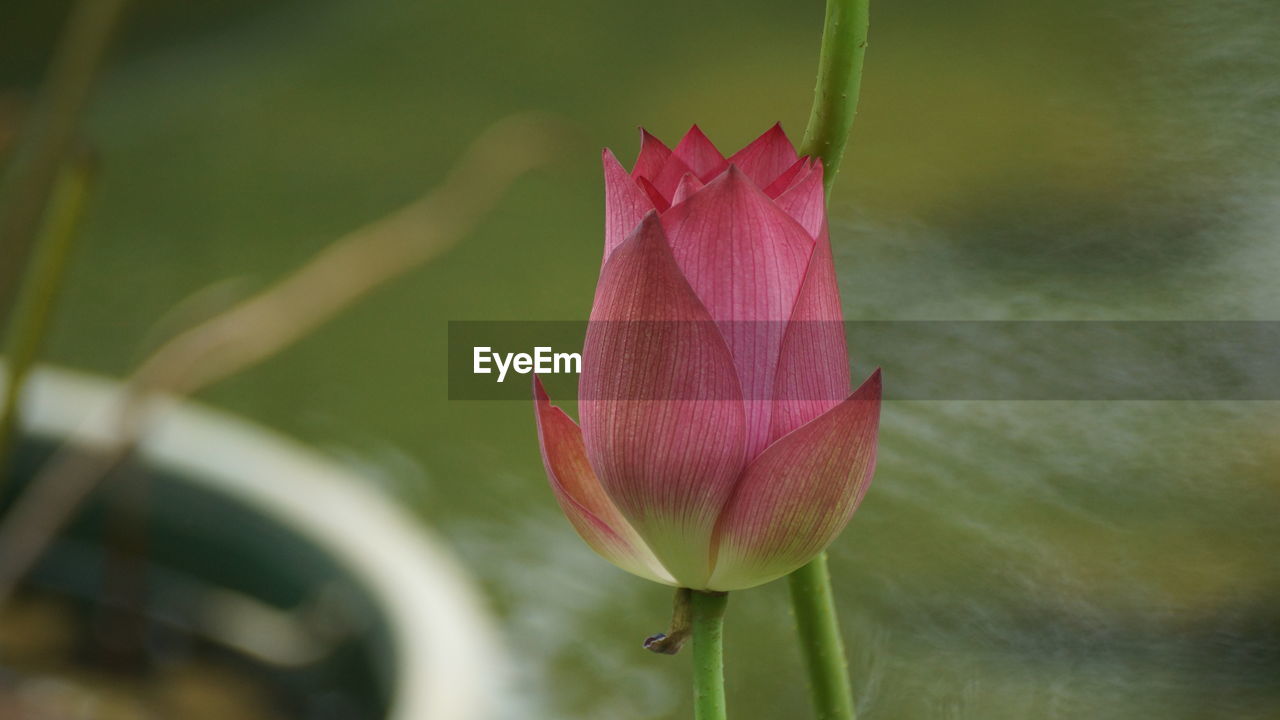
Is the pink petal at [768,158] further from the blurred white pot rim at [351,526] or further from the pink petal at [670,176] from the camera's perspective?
the blurred white pot rim at [351,526]

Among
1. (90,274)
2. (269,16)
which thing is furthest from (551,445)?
(269,16)

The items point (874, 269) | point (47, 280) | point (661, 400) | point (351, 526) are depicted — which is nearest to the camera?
point (661, 400)

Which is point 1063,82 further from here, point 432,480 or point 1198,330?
point 432,480

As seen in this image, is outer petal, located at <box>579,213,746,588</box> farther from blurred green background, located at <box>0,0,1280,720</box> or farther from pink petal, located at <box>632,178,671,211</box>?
Answer: blurred green background, located at <box>0,0,1280,720</box>

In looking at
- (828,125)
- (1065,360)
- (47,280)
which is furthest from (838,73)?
(1065,360)

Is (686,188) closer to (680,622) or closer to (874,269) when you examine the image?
(680,622)

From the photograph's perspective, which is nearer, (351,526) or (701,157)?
(701,157)
